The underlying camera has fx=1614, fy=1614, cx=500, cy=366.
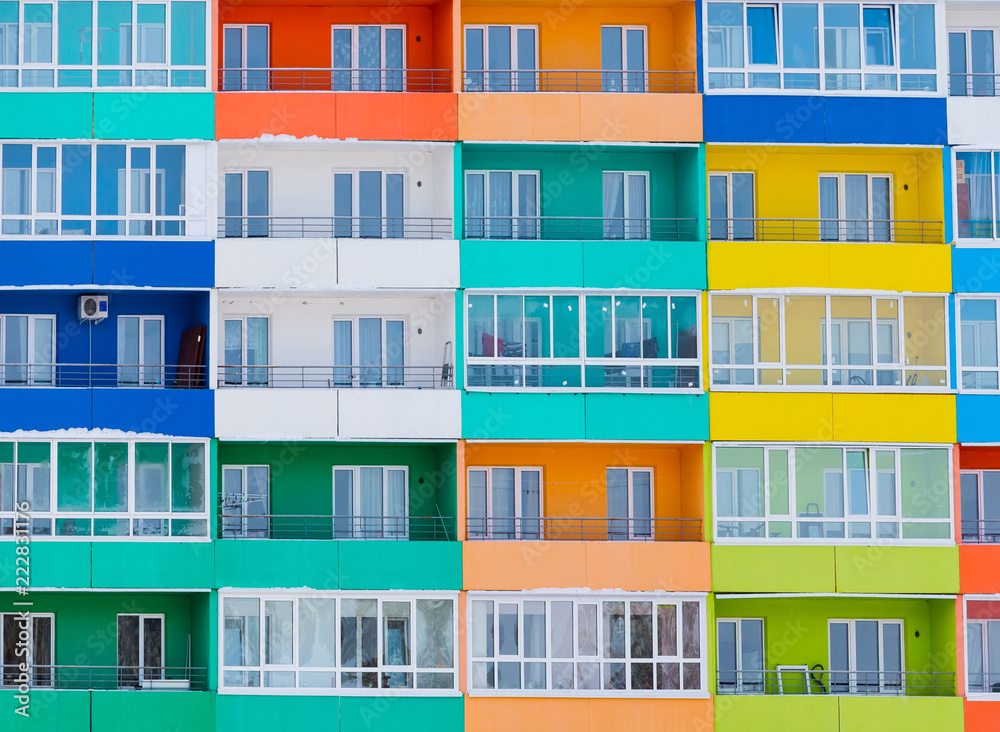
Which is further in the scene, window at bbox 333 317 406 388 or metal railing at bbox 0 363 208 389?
window at bbox 333 317 406 388

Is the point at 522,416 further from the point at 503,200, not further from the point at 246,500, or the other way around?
the point at 246,500

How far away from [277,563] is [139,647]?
3.54m

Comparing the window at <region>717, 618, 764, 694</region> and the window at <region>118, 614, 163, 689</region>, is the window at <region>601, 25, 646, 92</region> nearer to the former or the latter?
the window at <region>717, 618, 764, 694</region>

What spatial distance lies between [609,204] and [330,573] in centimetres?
925

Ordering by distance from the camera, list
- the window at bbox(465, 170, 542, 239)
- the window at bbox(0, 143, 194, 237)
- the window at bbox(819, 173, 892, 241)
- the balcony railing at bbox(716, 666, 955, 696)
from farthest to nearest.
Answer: the window at bbox(819, 173, 892, 241) < the window at bbox(465, 170, 542, 239) < the balcony railing at bbox(716, 666, 955, 696) < the window at bbox(0, 143, 194, 237)

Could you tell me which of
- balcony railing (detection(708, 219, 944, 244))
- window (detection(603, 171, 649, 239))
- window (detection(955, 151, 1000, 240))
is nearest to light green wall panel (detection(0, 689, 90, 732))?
window (detection(603, 171, 649, 239))

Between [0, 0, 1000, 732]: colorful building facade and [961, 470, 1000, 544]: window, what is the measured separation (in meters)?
0.10

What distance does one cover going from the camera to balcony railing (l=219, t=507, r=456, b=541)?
31.4 metres

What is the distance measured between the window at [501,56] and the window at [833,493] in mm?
8583

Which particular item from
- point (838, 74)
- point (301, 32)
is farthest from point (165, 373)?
point (838, 74)

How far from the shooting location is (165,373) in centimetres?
3161

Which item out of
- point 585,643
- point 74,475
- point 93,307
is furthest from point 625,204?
point 74,475

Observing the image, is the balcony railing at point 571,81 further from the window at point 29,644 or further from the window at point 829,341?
the window at point 29,644

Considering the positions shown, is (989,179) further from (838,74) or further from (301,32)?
(301,32)
